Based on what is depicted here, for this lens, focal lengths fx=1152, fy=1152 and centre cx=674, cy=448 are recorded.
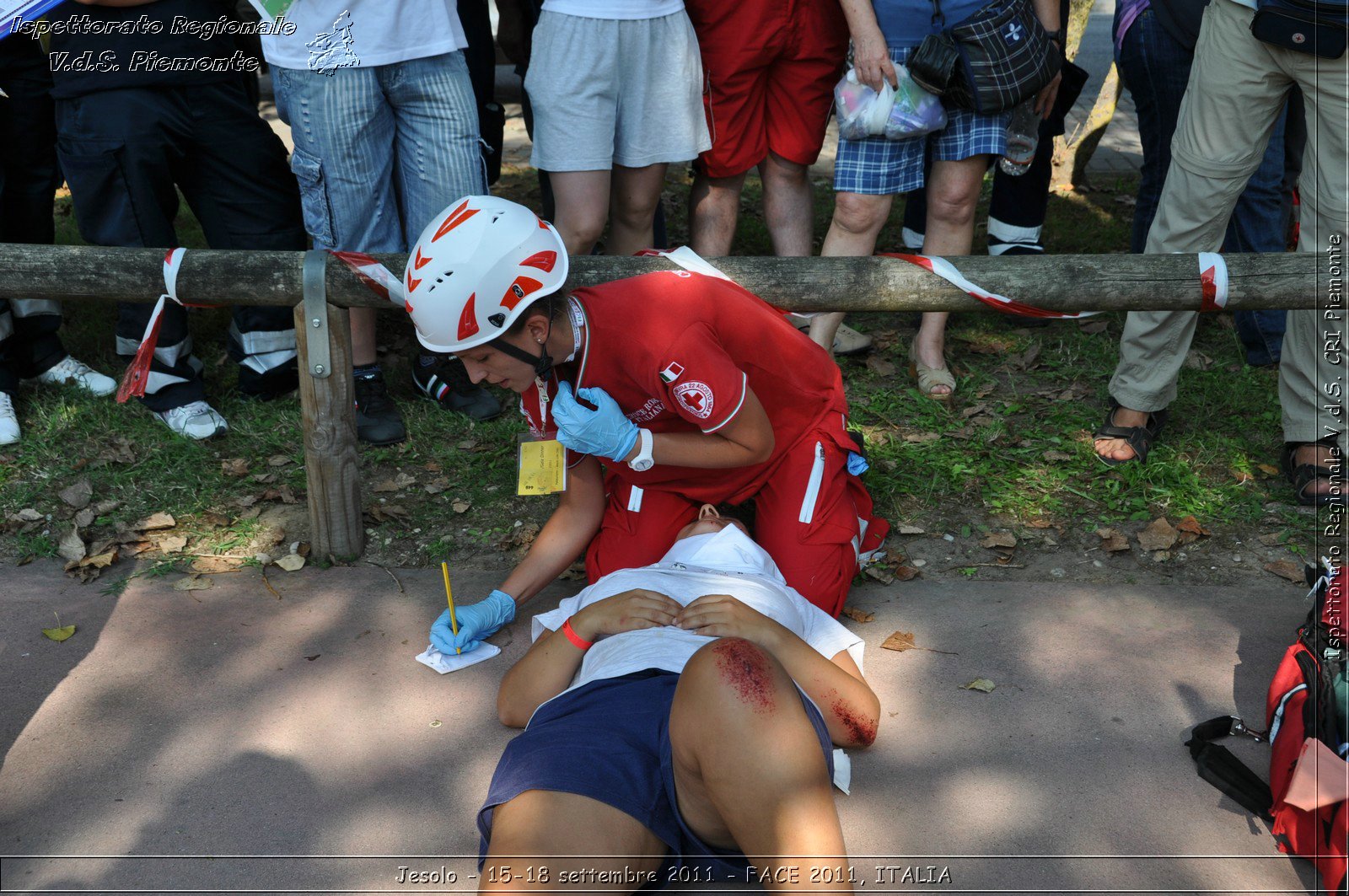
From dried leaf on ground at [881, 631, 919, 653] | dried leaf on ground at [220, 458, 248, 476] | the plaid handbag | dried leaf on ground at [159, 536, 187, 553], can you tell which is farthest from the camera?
dried leaf on ground at [220, 458, 248, 476]

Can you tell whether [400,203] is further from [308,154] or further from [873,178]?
[873,178]

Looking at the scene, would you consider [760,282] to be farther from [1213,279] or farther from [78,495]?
[78,495]

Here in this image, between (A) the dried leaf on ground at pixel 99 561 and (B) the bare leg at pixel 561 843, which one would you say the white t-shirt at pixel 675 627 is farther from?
(A) the dried leaf on ground at pixel 99 561

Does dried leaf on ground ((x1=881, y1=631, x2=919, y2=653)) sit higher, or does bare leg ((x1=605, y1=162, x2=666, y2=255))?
bare leg ((x1=605, y1=162, x2=666, y2=255))

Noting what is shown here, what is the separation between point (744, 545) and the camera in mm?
2820

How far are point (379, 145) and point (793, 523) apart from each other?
1.84 meters

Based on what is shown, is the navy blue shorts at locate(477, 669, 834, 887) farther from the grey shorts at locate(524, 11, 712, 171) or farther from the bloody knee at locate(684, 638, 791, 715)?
the grey shorts at locate(524, 11, 712, 171)

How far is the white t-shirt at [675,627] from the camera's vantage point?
2445 mm

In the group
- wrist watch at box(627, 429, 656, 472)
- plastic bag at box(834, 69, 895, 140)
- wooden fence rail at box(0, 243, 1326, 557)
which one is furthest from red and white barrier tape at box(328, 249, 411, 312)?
plastic bag at box(834, 69, 895, 140)

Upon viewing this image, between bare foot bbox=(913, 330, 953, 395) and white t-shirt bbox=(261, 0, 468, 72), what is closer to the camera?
white t-shirt bbox=(261, 0, 468, 72)

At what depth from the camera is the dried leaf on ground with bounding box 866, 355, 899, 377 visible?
4383 mm

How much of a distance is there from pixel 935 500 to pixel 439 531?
1534 mm

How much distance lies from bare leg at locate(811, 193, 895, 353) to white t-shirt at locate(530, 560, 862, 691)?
4.72 feet

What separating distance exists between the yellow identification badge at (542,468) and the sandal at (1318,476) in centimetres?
222
